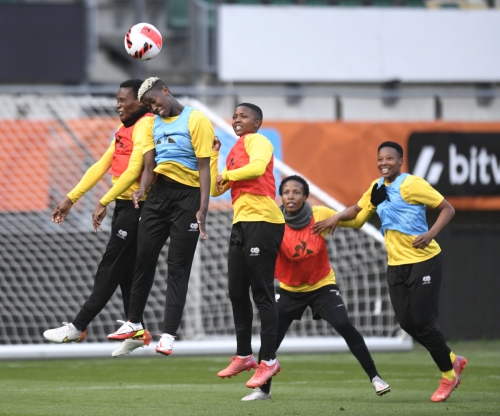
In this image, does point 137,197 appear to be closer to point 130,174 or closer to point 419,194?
point 130,174

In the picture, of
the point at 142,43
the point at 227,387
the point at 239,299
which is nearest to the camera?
the point at 239,299

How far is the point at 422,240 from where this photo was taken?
8758mm

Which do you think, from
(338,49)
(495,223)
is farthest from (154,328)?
(338,49)

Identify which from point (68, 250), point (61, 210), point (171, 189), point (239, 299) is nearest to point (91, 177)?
point (61, 210)

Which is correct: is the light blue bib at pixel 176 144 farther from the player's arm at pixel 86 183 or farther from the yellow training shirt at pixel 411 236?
the yellow training shirt at pixel 411 236

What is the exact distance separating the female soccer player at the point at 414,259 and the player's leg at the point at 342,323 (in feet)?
1.31

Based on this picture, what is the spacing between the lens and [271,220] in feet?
28.1

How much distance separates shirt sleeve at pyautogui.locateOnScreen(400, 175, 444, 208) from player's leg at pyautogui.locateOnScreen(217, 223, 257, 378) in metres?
1.42

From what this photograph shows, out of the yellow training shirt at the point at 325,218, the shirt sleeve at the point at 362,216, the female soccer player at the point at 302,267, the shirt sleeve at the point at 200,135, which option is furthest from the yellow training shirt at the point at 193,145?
the shirt sleeve at the point at 362,216

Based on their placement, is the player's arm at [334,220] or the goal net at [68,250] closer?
the player's arm at [334,220]

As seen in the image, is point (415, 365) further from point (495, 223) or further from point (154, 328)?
point (495, 223)

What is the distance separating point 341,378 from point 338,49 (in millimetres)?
9384

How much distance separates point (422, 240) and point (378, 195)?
0.57 meters

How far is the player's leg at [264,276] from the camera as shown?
851cm
